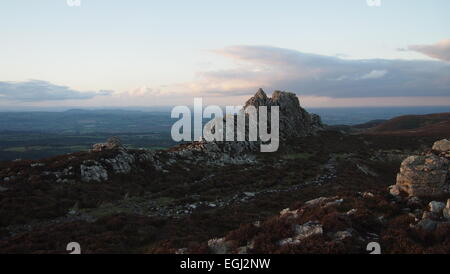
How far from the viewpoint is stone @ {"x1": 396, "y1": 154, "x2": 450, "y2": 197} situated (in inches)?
744

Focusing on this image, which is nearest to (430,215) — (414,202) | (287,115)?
(414,202)

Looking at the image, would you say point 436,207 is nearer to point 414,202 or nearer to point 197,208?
point 414,202

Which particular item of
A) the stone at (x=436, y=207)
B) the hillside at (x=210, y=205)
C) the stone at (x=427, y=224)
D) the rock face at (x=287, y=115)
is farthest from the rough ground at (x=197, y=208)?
the rock face at (x=287, y=115)

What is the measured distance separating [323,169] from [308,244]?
31539 millimetres

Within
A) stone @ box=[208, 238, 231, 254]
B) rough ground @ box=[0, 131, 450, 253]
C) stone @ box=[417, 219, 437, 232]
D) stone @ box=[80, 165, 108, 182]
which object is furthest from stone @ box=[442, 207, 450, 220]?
stone @ box=[80, 165, 108, 182]

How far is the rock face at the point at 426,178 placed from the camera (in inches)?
745

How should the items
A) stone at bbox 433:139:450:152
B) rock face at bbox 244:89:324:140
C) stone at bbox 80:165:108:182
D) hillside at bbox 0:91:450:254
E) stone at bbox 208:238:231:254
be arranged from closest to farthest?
stone at bbox 208:238:231:254
hillside at bbox 0:91:450:254
stone at bbox 433:139:450:152
stone at bbox 80:165:108:182
rock face at bbox 244:89:324:140

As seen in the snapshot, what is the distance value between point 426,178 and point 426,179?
0.22 ft

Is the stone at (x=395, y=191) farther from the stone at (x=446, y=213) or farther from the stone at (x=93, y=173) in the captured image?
the stone at (x=93, y=173)

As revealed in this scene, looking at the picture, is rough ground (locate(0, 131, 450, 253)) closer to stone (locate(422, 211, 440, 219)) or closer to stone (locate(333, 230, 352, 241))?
stone (locate(333, 230, 352, 241))

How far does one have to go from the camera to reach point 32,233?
1853 cm

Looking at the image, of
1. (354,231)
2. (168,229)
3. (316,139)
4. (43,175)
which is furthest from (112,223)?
(316,139)

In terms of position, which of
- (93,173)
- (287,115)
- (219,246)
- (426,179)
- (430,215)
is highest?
(287,115)

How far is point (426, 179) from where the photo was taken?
19172mm
